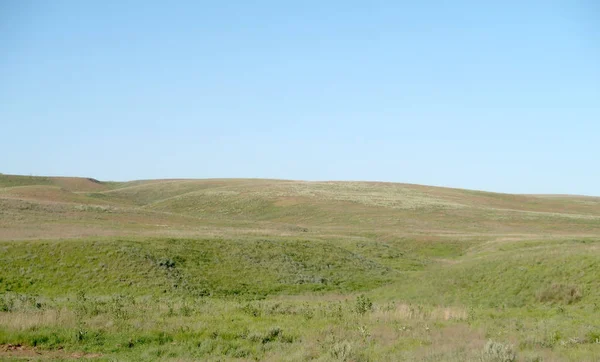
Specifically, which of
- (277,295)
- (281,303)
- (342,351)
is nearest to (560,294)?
(281,303)

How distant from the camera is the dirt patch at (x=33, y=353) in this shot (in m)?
12.8

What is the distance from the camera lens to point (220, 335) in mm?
14984

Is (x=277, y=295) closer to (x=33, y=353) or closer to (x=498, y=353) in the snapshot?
(x=33, y=353)

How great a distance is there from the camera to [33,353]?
13164 mm

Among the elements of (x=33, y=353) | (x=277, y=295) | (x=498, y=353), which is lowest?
(x=277, y=295)

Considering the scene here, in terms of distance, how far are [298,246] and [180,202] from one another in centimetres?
7593

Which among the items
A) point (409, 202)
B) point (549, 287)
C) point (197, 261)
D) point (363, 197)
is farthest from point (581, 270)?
point (363, 197)

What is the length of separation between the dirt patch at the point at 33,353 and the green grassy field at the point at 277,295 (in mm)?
41

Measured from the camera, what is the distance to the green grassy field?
44.5 feet

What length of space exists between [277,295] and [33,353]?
18.6 m

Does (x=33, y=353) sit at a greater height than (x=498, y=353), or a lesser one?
lesser

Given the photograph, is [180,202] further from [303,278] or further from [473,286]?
[473,286]

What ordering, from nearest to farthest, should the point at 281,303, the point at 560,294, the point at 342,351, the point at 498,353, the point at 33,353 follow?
the point at 498,353 → the point at 342,351 → the point at 33,353 → the point at 281,303 → the point at 560,294

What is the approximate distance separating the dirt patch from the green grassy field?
0.13 feet
